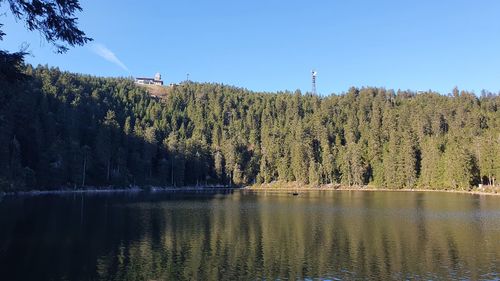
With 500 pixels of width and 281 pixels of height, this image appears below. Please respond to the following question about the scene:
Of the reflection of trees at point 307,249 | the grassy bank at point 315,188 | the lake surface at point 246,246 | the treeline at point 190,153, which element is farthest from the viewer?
the grassy bank at point 315,188

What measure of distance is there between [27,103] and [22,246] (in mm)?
90139

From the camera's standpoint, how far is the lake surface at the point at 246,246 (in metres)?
29.9

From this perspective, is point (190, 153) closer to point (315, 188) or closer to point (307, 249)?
point (315, 188)

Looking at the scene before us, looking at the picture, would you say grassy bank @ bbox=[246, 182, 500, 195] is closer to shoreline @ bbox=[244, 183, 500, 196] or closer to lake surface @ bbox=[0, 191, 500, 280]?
shoreline @ bbox=[244, 183, 500, 196]

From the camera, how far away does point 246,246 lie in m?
39.4

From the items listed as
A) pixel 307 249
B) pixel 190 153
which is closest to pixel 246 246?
pixel 307 249

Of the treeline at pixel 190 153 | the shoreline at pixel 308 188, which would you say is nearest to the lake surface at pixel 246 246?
the treeline at pixel 190 153

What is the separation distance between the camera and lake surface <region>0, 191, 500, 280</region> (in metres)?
29.9

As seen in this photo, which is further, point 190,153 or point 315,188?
point 190,153

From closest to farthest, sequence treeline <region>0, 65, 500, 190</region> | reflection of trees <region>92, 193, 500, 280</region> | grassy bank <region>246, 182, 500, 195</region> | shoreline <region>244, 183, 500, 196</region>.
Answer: reflection of trees <region>92, 193, 500, 280</region>
treeline <region>0, 65, 500, 190</region>
grassy bank <region>246, 182, 500, 195</region>
shoreline <region>244, 183, 500, 196</region>

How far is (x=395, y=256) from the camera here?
116 feet

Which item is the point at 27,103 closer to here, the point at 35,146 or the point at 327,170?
the point at 35,146

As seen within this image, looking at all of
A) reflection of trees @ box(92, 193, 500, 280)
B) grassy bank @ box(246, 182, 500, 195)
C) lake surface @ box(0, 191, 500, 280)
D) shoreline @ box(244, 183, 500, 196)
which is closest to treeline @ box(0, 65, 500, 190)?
grassy bank @ box(246, 182, 500, 195)

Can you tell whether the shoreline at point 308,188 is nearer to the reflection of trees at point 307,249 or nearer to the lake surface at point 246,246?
the lake surface at point 246,246
